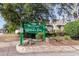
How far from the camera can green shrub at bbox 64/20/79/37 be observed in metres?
5.77

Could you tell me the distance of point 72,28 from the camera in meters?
5.79

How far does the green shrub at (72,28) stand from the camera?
5.77 meters

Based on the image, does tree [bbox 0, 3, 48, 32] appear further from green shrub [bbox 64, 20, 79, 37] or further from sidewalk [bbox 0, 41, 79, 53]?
green shrub [bbox 64, 20, 79, 37]

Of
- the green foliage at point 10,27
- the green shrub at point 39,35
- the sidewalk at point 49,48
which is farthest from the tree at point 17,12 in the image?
the sidewalk at point 49,48

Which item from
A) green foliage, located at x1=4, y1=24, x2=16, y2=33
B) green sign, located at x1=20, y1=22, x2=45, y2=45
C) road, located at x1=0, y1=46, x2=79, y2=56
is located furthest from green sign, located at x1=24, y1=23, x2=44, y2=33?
road, located at x1=0, y1=46, x2=79, y2=56

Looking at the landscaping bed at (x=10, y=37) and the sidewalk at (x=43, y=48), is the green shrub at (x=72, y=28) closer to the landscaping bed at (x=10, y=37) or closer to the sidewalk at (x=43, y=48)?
the sidewalk at (x=43, y=48)

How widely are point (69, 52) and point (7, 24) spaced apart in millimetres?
1043

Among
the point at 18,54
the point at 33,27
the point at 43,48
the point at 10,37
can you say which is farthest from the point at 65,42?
the point at 10,37

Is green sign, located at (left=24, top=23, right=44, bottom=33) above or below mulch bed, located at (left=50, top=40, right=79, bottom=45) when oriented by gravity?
above

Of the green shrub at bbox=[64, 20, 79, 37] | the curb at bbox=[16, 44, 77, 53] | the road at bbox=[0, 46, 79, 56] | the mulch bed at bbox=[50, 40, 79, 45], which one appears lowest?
the road at bbox=[0, 46, 79, 56]

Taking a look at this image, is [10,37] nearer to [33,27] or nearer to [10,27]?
[10,27]

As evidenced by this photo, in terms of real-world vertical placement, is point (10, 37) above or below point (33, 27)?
below

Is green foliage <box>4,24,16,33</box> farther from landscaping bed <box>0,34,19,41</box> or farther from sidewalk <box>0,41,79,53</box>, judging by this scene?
sidewalk <box>0,41,79,53</box>

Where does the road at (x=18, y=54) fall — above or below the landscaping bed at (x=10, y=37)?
below
